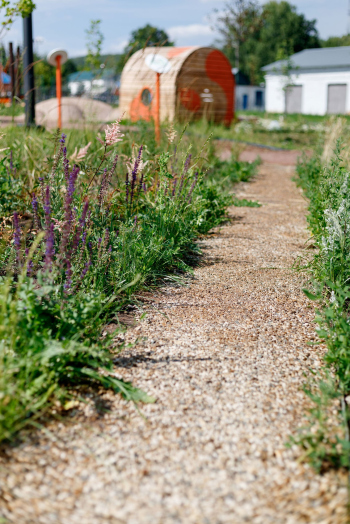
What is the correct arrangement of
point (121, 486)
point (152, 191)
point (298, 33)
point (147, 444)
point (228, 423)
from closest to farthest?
point (121, 486)
point (147, 444)
point (228, 423)
point (152, 191)
point (298, 33)

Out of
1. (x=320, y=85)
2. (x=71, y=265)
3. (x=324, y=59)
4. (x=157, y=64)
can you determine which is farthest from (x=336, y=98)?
(x=71, y=265)

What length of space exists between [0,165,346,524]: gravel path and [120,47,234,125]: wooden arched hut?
31.8ft

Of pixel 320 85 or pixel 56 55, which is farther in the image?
pixel 320 85

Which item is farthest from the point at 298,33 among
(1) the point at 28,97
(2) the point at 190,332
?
→ (2) the point at 190,332

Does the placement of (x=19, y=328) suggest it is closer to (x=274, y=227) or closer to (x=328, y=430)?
(x=328, y=430)

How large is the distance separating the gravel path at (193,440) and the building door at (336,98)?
33805 millimetres

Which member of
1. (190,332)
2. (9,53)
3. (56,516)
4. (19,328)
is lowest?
(56,516)

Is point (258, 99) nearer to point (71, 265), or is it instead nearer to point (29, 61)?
point (29, 61)

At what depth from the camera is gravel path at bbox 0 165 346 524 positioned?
1489 mm

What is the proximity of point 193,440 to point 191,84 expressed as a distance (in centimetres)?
1203

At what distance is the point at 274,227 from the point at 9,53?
3.94 meters

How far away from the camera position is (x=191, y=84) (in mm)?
12695

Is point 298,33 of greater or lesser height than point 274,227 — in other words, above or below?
above

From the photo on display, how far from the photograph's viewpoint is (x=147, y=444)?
1.75 meters
